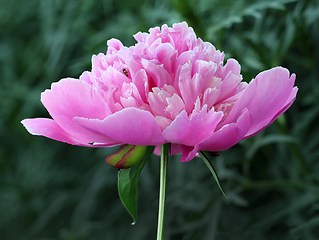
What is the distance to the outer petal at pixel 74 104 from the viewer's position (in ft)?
0.59

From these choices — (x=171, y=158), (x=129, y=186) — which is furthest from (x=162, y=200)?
(x=171, y=158)

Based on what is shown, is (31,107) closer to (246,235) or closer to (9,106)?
(9,106)

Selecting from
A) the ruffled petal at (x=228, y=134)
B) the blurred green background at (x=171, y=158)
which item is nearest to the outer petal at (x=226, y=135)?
the ruffled petal at (x=228, y=134)

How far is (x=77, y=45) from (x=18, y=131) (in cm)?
26

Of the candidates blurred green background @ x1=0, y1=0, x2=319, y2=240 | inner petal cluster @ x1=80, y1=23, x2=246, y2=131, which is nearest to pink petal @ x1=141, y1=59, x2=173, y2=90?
inner petal cluster @ x1=80, y1=23, x2=246, y2=131

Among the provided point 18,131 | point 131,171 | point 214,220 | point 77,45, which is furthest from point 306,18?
point 18,131

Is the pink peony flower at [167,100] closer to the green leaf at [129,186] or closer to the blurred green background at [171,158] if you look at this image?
the green leaf at [129,186]

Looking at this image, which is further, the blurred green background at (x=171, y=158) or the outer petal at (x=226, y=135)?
the blurred green background at (x=171, y=158)

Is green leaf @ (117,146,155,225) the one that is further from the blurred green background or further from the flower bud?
the blurred green background

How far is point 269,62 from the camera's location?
499 millimetres

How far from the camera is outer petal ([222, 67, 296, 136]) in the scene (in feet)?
0.56

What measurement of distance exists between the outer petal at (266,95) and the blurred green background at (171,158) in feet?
0.76

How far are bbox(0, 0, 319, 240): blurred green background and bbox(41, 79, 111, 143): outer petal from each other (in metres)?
0.25

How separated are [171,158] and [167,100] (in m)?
0.52
